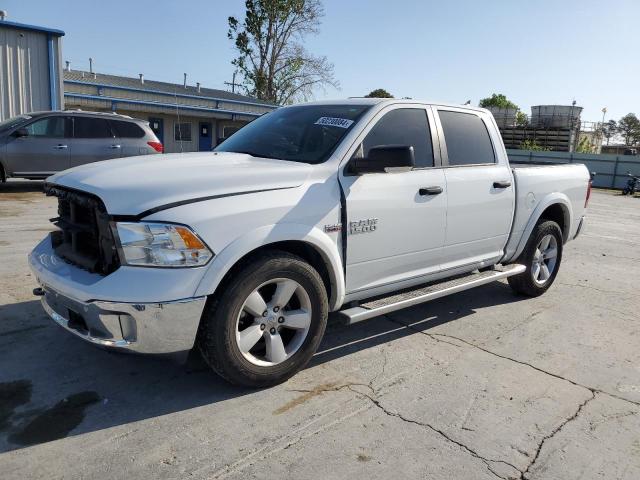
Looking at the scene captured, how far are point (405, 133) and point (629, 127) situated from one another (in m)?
107

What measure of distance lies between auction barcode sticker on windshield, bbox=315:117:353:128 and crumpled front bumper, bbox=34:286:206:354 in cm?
173

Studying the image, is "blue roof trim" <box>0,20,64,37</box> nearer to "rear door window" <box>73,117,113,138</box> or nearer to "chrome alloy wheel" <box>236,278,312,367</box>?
"rear door window" <box>73,117,113,138</box>

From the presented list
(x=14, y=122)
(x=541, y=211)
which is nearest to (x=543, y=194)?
(x=541, y=211)

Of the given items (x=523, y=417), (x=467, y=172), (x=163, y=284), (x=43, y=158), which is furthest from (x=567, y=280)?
(x=43, y=158)

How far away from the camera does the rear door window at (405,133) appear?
397cm

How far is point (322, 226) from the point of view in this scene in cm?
347

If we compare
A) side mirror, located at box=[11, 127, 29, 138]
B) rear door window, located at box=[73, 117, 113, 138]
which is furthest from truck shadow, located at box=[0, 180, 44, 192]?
rear door window, located at box=[73, 117, 113, 138]

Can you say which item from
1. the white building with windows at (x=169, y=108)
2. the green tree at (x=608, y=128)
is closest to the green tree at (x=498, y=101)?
the green tree at (x=608, y=128)

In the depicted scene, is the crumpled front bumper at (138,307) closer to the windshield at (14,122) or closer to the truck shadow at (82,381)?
the truck shadow at (82,381)

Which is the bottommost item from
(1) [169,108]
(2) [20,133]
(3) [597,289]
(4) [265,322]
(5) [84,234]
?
(3) [597,289]

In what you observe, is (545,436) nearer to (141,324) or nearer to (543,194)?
(141,324)

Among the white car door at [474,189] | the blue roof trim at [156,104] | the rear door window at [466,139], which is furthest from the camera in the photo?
the blue roof trim at [156,104]

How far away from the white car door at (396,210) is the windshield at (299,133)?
8.1 inches

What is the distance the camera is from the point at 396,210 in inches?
154
